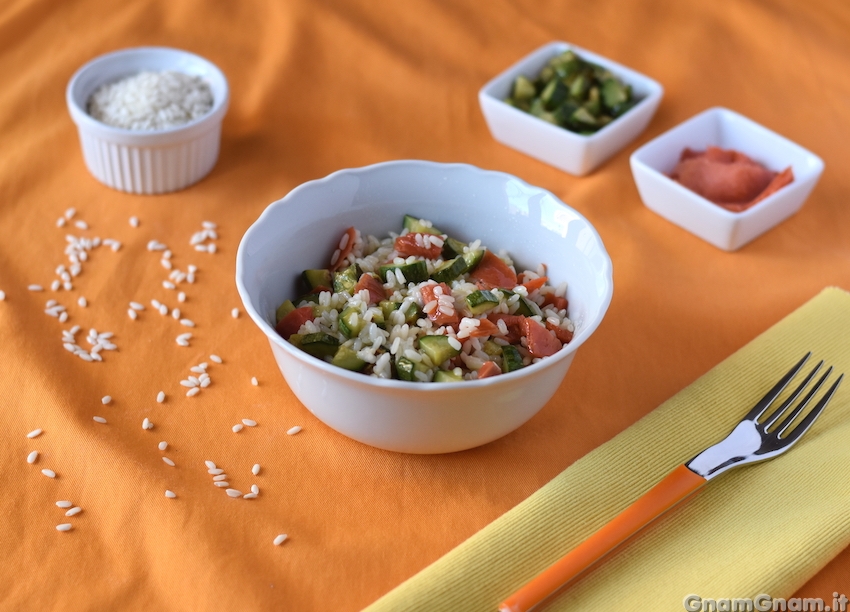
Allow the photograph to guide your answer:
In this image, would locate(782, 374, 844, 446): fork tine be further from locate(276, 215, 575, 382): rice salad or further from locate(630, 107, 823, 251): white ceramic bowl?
locate(630, 107, 823, 251): white ceramic bowl

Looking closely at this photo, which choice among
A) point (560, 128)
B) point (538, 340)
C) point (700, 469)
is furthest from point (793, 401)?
point (560, 128)

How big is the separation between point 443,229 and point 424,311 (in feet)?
1.25

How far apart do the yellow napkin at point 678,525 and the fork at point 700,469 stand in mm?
36

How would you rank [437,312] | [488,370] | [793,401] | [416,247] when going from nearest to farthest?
[488,370]
[437,312]
[793,401]
[416,247]

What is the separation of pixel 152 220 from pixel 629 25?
1.99 meters

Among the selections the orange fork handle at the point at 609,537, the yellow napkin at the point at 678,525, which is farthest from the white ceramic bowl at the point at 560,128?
the orange fork handle at the point at 609,537

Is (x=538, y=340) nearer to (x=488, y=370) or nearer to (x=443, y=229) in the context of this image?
(x=488, y=370)

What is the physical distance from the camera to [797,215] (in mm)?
2744

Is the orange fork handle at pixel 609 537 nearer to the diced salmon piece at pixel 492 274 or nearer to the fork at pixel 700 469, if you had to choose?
the fork at pixel 700 469

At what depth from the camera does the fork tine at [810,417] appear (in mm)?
1933

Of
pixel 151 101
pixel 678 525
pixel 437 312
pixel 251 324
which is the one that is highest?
pixel 437 312

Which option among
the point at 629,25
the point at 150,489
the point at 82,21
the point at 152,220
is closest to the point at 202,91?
the point at 152,220

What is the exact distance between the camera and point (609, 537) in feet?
5.50

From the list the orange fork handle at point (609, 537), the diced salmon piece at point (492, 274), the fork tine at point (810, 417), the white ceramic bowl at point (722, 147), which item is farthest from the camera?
the white ceramic bowl at point (722, 147)
